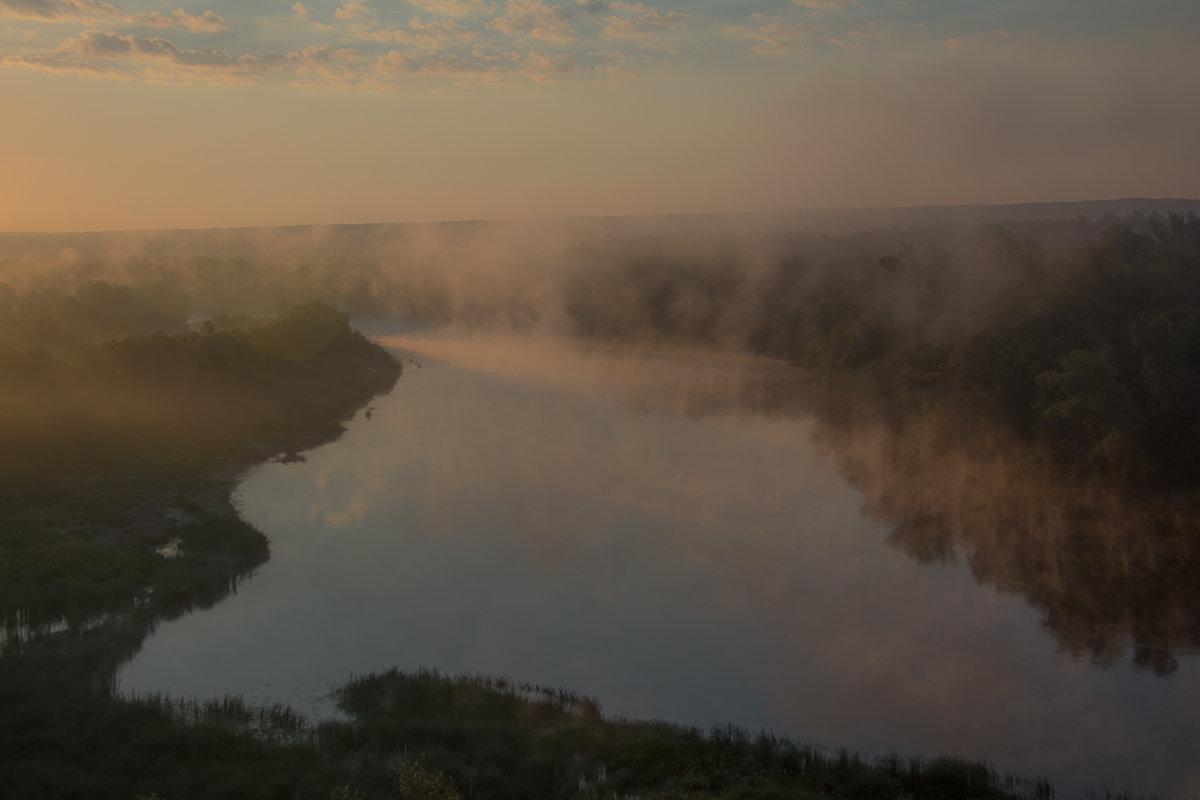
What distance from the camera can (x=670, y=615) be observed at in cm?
1305

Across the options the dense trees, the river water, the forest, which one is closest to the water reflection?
the forest

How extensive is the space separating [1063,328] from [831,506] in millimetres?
7113

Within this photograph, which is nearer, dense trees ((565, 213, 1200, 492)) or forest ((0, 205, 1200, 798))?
forest ((0, 205, 1200, 798))

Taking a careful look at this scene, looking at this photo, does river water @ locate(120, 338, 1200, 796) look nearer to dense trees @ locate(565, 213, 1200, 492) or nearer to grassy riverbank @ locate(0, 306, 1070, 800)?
grassy riverbank @ locate(0, 306, 1070, 800)

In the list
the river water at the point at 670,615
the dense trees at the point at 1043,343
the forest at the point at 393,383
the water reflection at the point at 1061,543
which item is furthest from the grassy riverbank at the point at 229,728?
the dense trees at the point at 1043,343

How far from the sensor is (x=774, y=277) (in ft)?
178

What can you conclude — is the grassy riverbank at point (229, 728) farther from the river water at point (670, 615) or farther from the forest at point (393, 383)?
the river water at point (670, 615)

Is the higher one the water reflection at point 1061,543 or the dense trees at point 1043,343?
the dense trees at point 1043,343

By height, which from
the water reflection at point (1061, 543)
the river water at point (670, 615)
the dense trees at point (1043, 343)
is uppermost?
the dense trees at point (1043, 343)

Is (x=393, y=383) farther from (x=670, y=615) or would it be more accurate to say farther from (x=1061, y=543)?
(x=1061, y=543)

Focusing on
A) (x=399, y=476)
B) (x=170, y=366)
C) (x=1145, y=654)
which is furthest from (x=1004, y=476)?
(x=170, y=366)

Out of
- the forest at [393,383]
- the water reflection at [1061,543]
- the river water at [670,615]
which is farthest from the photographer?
the water reflection at [1061,543]

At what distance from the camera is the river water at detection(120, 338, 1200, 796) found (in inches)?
402

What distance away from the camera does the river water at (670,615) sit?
33.5 ft
